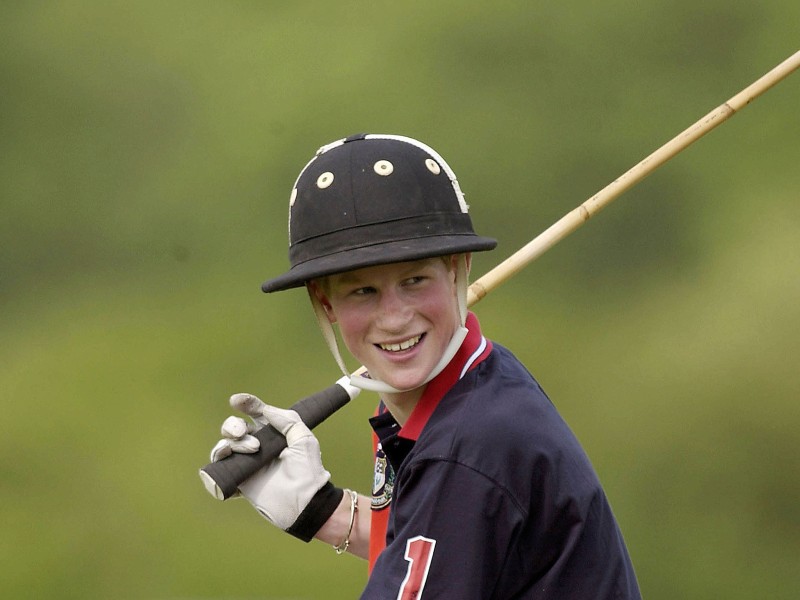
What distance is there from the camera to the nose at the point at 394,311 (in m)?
1.90

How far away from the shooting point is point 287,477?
2521 mm

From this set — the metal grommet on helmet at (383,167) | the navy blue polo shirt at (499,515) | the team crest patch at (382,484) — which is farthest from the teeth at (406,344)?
the team crest patch at (382,484)

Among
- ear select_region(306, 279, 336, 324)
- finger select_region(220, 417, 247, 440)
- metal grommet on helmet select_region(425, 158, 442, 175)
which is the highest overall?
metal grommet on helmet select_region(425, 158, 442, 175)

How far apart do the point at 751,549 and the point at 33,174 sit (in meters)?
2.76

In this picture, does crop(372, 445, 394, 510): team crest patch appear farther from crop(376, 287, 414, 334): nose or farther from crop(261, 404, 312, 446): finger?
crop(376, 287, 414, 334): nose

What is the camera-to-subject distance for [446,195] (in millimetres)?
1953

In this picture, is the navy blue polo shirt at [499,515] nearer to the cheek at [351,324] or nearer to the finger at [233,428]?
the cheek at [351,324]

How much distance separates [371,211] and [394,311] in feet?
0.53

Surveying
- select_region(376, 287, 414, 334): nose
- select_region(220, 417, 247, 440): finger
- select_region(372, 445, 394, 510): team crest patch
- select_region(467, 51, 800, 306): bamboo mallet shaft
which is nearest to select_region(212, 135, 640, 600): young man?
select_region(376, 287, 414, 334): nose

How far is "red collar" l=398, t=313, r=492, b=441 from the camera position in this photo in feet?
6.24

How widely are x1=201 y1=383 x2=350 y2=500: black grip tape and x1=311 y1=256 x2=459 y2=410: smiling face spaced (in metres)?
0.61

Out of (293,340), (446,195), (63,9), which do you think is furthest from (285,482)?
(63,9)

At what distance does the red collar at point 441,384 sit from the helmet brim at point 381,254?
0.56ft

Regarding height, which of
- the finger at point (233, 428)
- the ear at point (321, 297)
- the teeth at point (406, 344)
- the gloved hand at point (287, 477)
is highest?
the ear at point (321, 297)
